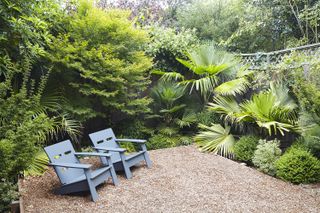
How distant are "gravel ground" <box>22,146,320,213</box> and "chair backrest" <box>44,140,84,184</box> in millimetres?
271

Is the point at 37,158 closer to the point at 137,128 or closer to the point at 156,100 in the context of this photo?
the point at 137,128

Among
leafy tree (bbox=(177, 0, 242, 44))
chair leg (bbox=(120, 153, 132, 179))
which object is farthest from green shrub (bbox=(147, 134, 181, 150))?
leafy tree (bbox=(177, 0, 242, 44))

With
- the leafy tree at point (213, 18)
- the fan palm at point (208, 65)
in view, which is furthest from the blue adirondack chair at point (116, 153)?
the leafy tree at point (213, 18)

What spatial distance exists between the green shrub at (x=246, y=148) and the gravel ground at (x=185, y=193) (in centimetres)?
41

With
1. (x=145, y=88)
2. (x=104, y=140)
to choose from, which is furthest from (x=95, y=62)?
(x=104, y=140)

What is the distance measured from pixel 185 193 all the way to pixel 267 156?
184 cm

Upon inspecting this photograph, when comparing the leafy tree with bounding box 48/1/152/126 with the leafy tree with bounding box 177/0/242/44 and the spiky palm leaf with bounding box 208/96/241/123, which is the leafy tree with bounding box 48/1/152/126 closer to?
the spiky palm leaf with bounding box 208/96/241/123

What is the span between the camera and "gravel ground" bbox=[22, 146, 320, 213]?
335cm

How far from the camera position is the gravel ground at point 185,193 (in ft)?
11.0

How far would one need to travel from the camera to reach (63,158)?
12.9 feet

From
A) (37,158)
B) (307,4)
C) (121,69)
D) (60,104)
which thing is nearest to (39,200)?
(37,158)

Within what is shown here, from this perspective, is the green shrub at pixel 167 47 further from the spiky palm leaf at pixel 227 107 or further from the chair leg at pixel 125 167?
the chair leg at pixel 125 167

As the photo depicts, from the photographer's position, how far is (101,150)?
14.6 feet

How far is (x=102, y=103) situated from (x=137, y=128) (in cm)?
106
